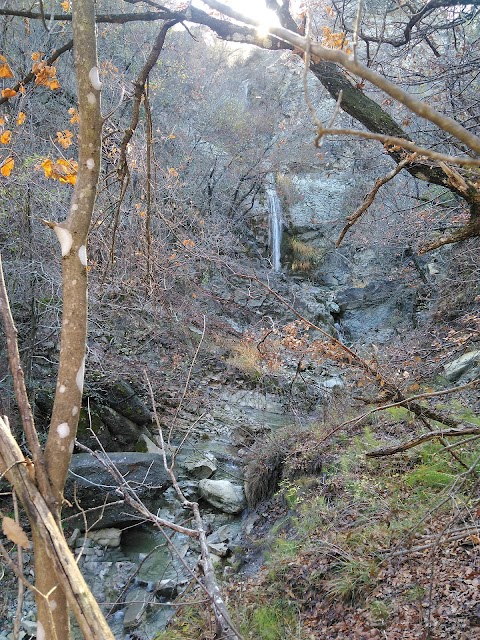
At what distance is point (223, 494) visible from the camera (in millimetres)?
7352

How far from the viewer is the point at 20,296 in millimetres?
7023

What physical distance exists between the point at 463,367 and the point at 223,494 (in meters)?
4.25

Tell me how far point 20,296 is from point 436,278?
9.87 m

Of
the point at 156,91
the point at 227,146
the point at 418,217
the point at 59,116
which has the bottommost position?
the point at 418,217

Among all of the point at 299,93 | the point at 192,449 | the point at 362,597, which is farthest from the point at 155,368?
the point at 299,93

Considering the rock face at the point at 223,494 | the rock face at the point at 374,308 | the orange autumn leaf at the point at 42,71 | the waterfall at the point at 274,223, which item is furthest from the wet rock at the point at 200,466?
the waterfall at the point at 274,223

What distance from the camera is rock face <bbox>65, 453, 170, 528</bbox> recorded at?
262 inches

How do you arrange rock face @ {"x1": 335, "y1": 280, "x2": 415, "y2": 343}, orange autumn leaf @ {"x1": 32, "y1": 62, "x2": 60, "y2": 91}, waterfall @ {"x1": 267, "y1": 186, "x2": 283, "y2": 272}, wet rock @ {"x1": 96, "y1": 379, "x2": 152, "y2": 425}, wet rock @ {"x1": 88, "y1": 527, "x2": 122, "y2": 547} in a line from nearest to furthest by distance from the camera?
orange autumn leaf @ {"x1": 32, "y1": 62, "x2": 60, "y2": 91} → wet rock @ {"x1": 88, "y1": 527, "x2": 122, "y2": 547} → wet rock @ {"x1": 96, "y1": 379, "x2": 152, "y2": 425} → rock face @ {"x1": 335, "y1": 280, "x2": 415, "y2": 343} → waterfall @ {"x1": 267, "y1": 186, "x2": 283, "y2": 272}

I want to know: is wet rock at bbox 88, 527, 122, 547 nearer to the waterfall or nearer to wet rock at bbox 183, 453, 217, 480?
wet rock at bbox 183, 453, 217, 480

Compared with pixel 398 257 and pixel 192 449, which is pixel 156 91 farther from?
pixel 192 449

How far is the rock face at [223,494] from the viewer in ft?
23.6

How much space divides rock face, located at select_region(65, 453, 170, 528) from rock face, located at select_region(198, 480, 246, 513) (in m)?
0.67

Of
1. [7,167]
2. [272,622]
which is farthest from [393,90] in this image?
[272,622]

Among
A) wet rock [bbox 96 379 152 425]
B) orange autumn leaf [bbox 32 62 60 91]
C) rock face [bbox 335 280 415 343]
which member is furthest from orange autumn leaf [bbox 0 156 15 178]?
rock face [bbox 335 280 415 343]
